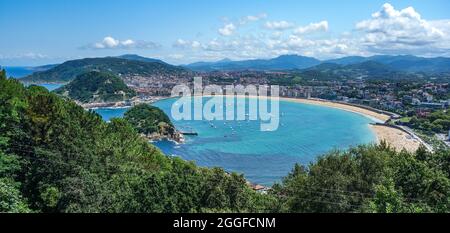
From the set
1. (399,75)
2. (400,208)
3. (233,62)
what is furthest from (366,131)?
(233,62)

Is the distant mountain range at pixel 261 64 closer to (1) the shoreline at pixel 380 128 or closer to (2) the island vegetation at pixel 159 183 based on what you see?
(1) the shoreline at pixel 380 128

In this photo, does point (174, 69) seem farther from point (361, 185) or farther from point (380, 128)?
point (361, 185)

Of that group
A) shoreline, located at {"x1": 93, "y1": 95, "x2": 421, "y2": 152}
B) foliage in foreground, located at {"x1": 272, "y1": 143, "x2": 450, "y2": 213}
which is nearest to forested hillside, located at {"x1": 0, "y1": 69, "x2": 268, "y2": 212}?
foliage in foreground, located at {"x1": 272, "y1": 143, "x2": 450, "y2": 213}

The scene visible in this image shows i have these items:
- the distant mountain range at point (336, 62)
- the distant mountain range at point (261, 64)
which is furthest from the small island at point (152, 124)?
the distant mountain range at point (261, 64)

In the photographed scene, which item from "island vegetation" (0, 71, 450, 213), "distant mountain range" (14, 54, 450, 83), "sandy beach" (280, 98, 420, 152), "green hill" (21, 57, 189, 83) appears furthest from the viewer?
"green hill" (21, 57, 189, 83)

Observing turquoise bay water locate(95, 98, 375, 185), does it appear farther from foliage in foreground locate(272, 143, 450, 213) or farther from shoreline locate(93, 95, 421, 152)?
foliage in foreground locate(272, 143, 450, 213)

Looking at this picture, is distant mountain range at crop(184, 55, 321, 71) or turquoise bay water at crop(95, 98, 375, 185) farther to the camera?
distant mountain range at crop(184, 55, 321, 71)
